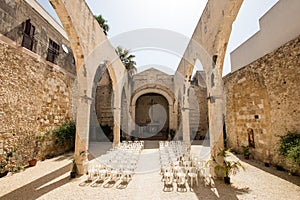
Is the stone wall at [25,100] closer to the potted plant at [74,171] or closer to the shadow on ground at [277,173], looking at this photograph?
the potted plant at [74,171]

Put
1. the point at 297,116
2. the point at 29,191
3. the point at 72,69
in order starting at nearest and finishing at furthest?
the point at 29,191
the point at 297,116
the point at 72,69

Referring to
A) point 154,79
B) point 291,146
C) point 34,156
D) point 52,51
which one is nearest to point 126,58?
point 154,79

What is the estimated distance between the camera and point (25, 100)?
6730mm

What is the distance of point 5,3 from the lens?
596 cm

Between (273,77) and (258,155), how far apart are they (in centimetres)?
365

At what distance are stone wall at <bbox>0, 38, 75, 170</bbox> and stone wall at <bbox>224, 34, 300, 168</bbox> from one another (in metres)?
10.2

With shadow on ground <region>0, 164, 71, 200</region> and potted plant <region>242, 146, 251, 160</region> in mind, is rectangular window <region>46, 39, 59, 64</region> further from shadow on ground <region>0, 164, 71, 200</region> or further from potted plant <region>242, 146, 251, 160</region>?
potted plant <region>242, 146, 251, 160</region>

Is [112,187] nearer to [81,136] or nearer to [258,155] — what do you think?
[81,136]

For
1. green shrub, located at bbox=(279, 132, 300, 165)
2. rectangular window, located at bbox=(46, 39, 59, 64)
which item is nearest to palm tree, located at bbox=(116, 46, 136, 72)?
rectangular window, located at bbox=(46, 39, 59, 64)

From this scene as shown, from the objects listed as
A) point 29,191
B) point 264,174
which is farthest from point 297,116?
point 29,191

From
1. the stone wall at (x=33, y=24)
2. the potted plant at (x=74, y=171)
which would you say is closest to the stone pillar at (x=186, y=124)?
the potted plant at (x=74, y=171)

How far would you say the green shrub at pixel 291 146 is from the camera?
4985 mm

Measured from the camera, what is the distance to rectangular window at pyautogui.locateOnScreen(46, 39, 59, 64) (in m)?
8.50

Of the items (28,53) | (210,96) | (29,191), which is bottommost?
(29,191)
